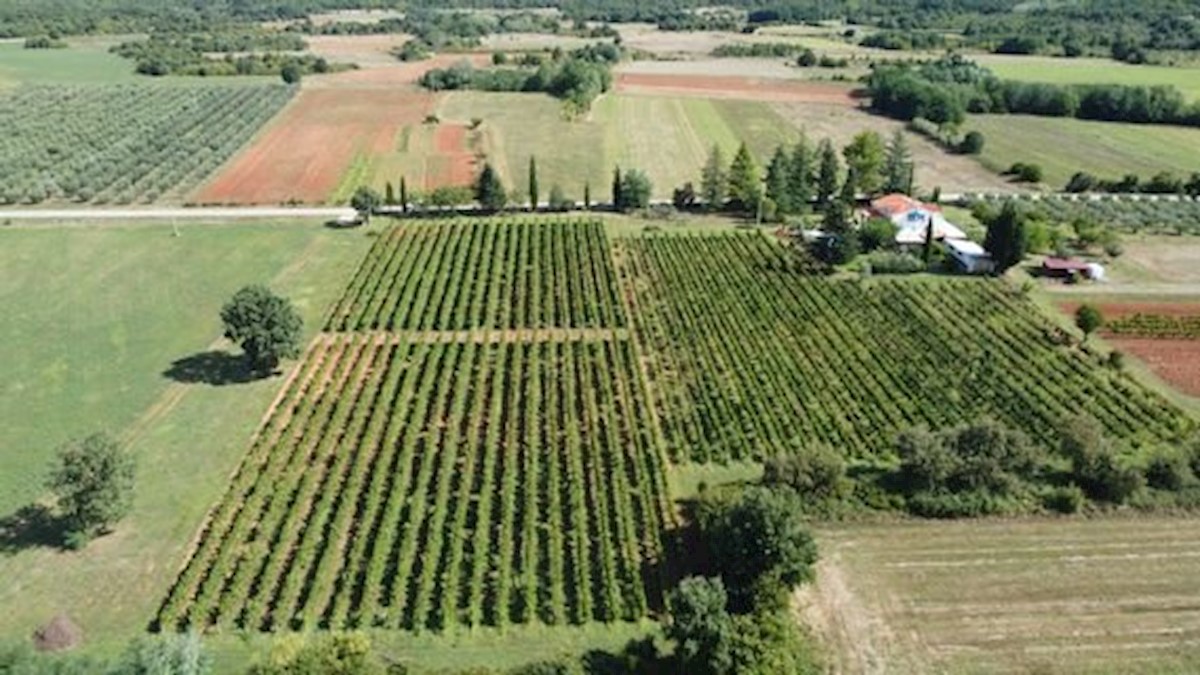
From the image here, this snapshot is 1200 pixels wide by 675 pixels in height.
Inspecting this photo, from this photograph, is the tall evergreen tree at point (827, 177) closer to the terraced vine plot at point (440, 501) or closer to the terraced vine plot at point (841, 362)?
the terraced vine plot at point (841, 362)

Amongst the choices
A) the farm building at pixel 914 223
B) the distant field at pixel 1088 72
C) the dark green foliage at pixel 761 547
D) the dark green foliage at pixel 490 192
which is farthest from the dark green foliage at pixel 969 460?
the distant field at pixel 1088 72

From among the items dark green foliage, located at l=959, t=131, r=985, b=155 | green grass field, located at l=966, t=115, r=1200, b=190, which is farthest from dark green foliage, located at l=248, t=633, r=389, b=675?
dark green foliage, located at l=959, t=131, r=985, b=155

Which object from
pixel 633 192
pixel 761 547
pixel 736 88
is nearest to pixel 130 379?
pixel 761 547

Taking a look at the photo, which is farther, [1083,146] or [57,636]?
[1083,146]

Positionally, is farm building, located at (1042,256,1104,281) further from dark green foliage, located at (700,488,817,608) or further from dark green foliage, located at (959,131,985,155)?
dark green foliage, located at (700,488,817,608)

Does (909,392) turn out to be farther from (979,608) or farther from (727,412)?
(979,608)

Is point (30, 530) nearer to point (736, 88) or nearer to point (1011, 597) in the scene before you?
point (1011, 597)
